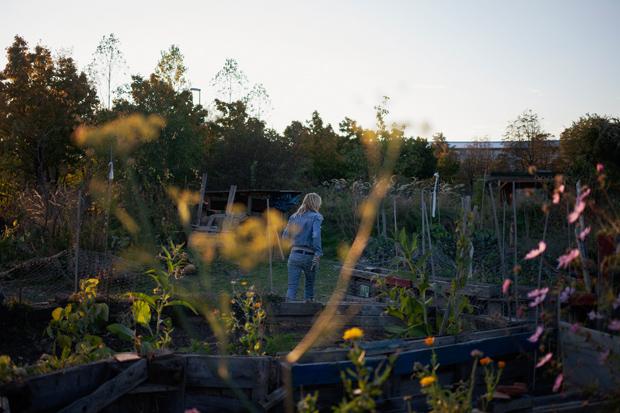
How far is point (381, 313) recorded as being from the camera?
18.3ft

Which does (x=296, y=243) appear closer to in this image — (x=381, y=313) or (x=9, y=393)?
(x=381, y=313)

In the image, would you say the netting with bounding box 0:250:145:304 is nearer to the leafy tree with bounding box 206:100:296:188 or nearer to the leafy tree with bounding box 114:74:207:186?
the leafy tree with bounding box 114:74:207:186

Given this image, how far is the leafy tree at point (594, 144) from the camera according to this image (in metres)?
13.6

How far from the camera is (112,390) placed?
3.65 meters

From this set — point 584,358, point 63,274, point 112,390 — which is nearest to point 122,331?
point 112,390

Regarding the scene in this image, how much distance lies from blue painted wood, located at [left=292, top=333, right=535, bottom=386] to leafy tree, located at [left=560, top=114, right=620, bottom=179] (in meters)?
9.47

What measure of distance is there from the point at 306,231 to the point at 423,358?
367 cm

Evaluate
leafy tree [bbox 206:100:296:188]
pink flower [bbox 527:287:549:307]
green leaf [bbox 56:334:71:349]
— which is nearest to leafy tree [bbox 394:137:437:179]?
leafy tree [bbox 206:100:296:188]

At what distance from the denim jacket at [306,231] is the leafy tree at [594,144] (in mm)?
7335

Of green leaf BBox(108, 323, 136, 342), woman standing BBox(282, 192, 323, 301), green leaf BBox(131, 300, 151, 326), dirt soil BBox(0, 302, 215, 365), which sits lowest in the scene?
dirt soil BBox(0, 302, 215, 365)

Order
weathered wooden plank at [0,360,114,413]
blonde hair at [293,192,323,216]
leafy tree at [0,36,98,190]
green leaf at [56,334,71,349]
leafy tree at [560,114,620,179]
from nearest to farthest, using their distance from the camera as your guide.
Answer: weathered wooden plank at [0,360,114,413] → green leaf at [56,334,71,349] → blonde hair at [293,192,323,216] → leafy tree at [560,114,620,179] → leafy tree at [0,36,98,190]

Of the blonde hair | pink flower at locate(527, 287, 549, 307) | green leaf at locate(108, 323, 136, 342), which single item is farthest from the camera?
the blonde hair

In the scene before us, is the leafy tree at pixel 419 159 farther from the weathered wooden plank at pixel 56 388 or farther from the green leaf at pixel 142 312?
the weathered wooden plank at pixel 56 388

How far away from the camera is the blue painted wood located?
3.84 m
